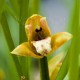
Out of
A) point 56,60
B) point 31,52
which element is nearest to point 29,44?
point 31,52

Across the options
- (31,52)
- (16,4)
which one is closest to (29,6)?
(16,4)

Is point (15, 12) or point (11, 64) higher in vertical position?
point (15, 12)

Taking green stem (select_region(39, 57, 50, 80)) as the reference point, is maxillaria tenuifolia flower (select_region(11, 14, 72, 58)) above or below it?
above

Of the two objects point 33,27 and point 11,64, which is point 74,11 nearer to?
point 33,27

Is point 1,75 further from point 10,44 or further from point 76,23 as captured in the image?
point 76,23

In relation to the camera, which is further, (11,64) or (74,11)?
(11,64)
